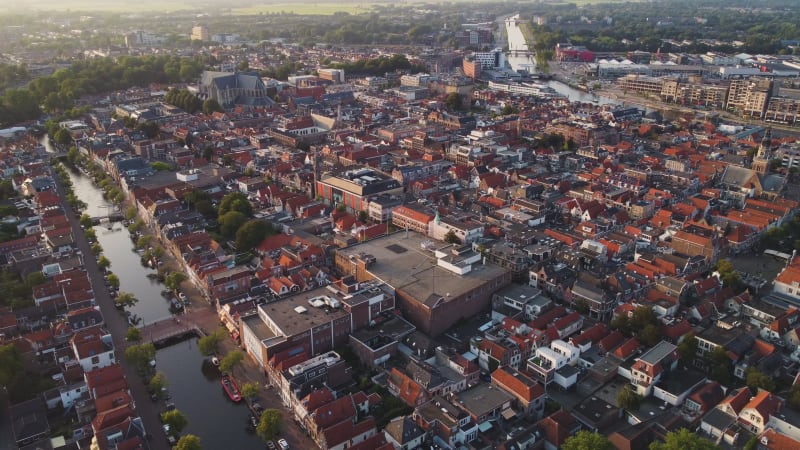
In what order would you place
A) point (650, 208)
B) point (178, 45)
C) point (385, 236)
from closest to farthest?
point (385, 236), point (650, 208), point (178, 45)

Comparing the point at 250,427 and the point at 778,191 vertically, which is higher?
the point at 778,191

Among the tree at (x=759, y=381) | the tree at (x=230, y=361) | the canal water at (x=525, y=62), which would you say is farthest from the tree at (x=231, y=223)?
the canal water at (x=525, y=62)

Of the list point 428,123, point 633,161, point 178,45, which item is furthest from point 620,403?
point 178,45

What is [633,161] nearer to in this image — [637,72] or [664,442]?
[664,442]

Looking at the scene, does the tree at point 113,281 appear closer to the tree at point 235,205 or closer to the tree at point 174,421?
the tree at point 235,205

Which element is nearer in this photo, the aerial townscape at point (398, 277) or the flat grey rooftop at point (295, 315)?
the aerial townscape at point (398, 277)
